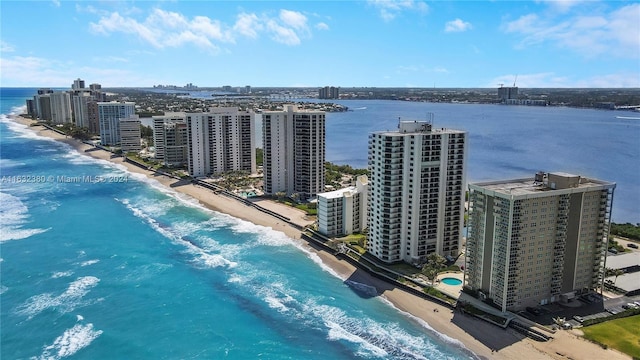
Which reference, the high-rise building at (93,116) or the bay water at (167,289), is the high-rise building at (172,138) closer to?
the bay water at (167,289)

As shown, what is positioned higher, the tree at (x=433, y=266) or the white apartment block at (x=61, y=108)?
the white apartment block at (x=61, y=108)

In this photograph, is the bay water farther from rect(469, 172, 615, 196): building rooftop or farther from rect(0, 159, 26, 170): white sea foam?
rect(0, 159, 26, 170): white sea foam

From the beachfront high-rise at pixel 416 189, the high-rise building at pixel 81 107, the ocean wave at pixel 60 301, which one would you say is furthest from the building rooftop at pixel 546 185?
the high-rise building at pixel 81 107

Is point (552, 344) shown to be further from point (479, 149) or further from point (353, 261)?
point (479, 149)

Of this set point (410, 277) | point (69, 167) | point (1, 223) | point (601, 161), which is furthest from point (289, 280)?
point (601, 161)

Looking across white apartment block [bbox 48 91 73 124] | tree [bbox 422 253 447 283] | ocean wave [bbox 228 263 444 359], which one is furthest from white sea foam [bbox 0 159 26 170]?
tree [bbox 422 253 447 283]

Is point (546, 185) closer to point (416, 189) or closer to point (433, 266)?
point (416, 189)
